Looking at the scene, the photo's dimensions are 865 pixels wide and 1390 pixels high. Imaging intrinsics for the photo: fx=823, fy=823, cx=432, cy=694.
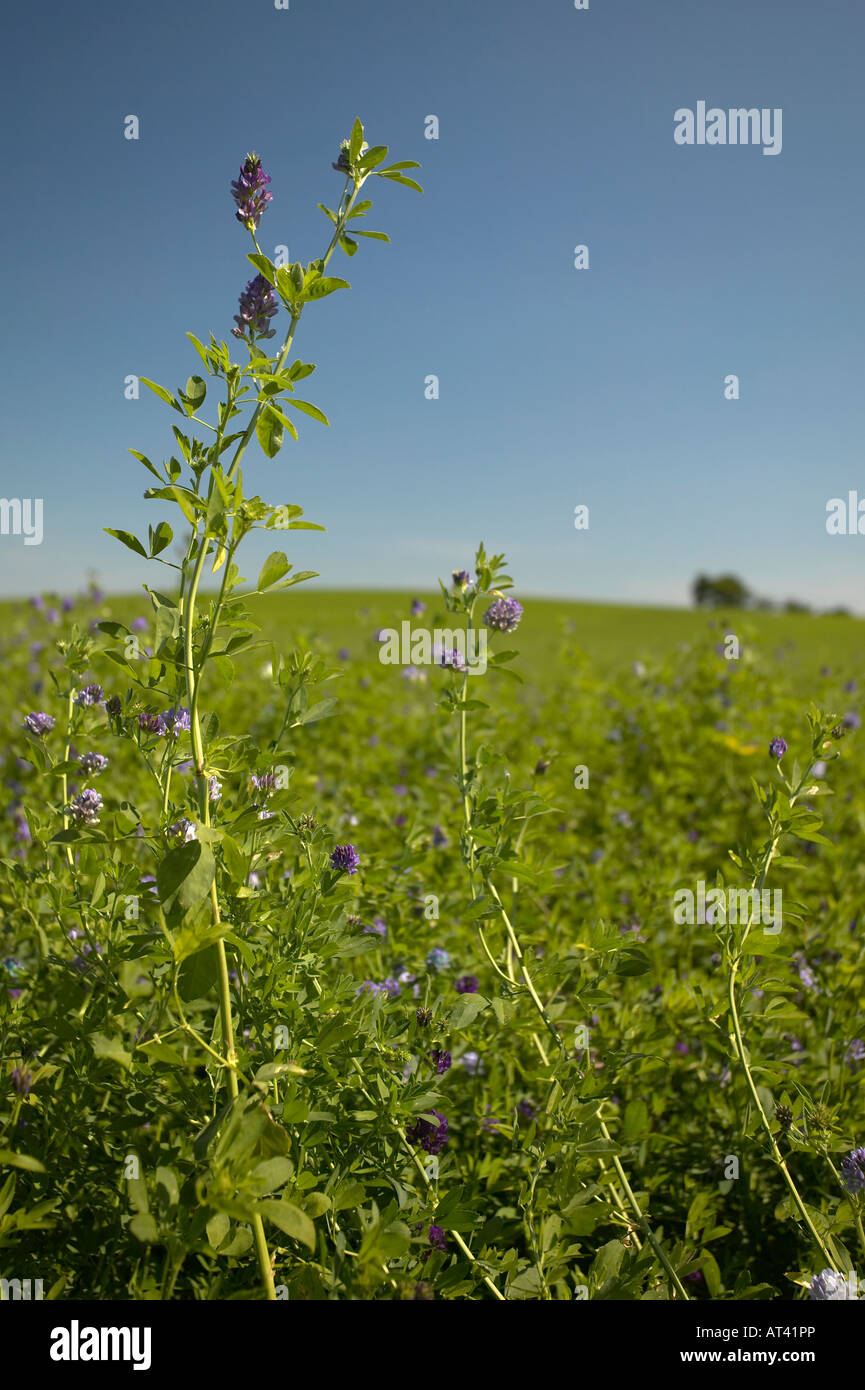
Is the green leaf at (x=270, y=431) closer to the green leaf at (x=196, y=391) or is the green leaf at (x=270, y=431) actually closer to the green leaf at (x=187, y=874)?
the green leaf at (x=196, y=391)

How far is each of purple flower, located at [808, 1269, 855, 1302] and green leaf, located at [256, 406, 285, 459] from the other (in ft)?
5.74

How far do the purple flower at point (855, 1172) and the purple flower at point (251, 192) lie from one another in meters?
2.09

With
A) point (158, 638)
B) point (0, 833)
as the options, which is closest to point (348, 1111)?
point (158, 638)

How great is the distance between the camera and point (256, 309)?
1.46m

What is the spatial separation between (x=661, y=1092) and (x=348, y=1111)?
1.12m

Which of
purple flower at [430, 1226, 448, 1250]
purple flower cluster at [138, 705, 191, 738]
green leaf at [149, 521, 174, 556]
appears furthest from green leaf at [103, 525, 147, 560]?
purple flower at [430, 1226, 448, 1250]

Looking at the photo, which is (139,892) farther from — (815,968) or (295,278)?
(815,968)

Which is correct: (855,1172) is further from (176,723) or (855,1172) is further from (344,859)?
(176,723)

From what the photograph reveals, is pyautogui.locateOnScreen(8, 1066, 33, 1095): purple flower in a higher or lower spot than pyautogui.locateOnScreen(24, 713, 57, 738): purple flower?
lower

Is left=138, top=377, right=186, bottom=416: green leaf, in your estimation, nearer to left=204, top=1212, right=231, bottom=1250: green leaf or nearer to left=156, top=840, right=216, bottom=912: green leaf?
left=156, top=840, right=216, bottom=912: green leaf

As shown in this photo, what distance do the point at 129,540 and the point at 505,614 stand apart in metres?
0.97

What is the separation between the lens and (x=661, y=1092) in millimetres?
2348

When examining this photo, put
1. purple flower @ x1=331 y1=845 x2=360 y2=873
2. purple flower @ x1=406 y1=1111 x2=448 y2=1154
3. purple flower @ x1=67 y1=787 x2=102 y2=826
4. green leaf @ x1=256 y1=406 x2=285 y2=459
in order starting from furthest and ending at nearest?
purple flower @ x1=331 y1=845 x2=360 y2=873 → purple flower @ x1=67 y1=787 x2=102 y2=826 → purple flower @ x1=406 y1=1111 x2=448 y2=1154 → green leaf @ x1=256 y1=406 x2=285 y2=459

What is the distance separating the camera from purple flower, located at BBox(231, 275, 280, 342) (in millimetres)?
1457
